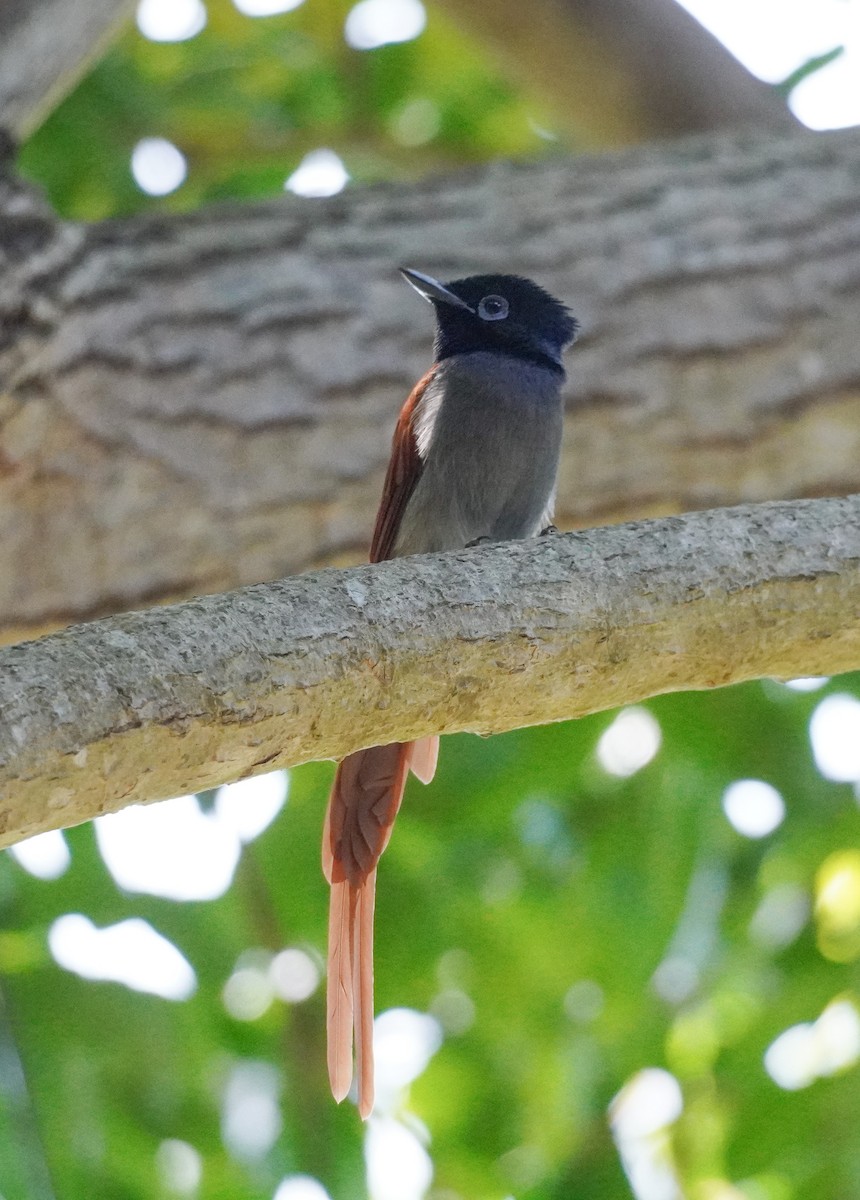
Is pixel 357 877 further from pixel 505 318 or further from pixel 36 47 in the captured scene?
pixel 36 47

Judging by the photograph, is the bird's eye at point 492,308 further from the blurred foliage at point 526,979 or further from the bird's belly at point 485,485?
the blurred foliage at point 526,979

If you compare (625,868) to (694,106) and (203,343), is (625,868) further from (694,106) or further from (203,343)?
(694,106)

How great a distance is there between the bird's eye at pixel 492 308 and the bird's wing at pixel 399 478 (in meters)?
0.35

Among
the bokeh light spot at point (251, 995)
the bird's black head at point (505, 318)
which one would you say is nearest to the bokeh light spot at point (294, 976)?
the bokeh light spot at point (251, 995)

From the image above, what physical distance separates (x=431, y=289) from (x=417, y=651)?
193 cm

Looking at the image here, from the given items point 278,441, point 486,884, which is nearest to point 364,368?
point 278,441

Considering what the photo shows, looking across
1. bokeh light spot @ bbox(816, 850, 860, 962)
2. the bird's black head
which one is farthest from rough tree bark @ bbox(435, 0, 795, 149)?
bokeh light spot @ bbox(816, 850, 860, 962)

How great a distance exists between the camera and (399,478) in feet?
11.8

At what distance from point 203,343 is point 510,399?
0.81 metres

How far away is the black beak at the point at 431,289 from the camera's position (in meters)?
3.76

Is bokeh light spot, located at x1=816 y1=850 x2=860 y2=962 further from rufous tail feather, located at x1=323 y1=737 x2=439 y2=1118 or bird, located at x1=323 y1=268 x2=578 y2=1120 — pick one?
rufous tail feather, located at x1=323 y1=737 x2=439 y2=1118

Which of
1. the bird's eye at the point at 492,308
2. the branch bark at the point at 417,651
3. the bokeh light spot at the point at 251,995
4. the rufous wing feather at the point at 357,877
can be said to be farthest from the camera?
the bokeh light spot at the point at 251,995

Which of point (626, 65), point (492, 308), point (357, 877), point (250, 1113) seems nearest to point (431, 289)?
point (492, 308)

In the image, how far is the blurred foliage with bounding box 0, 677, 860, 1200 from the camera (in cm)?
367
